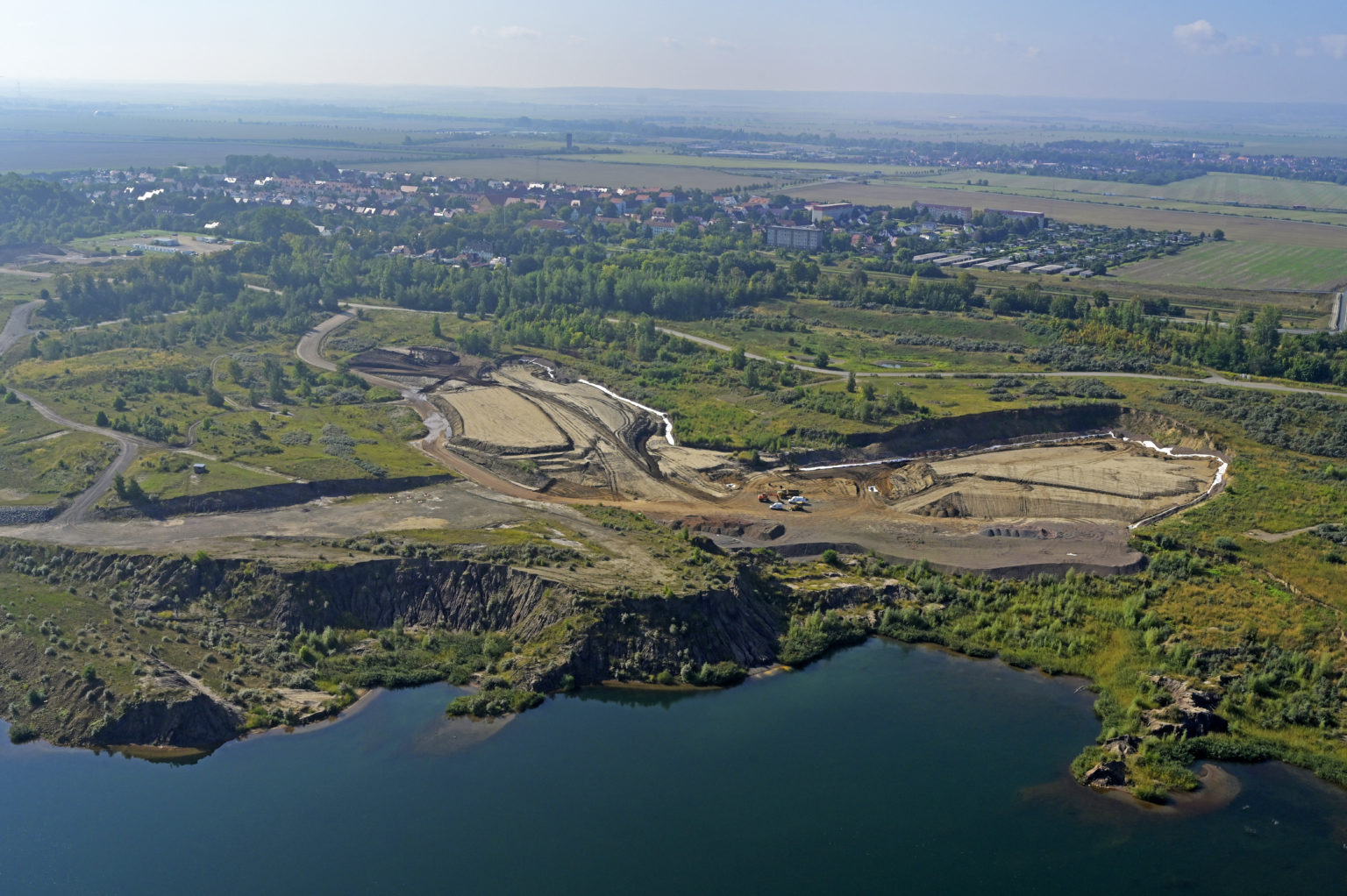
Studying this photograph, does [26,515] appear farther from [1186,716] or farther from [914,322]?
[914,322]

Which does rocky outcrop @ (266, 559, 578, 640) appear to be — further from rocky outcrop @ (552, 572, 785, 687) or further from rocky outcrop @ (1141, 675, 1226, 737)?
rocky outcrop @ (1141, 675, 1226, 737)

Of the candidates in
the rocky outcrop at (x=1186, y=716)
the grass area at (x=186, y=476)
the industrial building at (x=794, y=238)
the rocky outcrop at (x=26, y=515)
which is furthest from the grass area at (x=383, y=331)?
the rocky outcrop at (x=1186, y=716)

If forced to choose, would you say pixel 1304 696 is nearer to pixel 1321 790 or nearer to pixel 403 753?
pixel 1321 790

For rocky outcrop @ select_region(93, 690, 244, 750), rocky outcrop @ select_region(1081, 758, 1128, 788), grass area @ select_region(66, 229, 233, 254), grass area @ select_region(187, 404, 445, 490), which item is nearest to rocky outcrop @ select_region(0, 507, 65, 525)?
grass area @ select_region(187, 404, 445, 490)

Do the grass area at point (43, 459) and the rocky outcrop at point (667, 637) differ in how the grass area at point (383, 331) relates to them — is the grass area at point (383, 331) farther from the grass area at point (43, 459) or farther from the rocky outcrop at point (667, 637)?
the rocky outcrop at point (667, 637)


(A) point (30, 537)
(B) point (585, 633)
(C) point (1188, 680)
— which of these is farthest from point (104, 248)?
(C) point (1188, 680)
